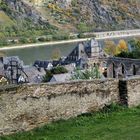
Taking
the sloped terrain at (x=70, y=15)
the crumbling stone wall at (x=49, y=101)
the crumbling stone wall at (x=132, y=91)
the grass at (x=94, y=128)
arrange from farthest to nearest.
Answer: the sloped terrain at (x=70, y=15), the crumbling stone wall at (x=132, y=91), the crumbling stone wall at (x=49, y=101), the grass at (x=94, y=128)

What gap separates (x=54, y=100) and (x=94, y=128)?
1288mm

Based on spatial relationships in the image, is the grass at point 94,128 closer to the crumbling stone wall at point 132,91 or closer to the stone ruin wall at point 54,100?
the stone ruin wall at point 54,100

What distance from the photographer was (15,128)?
427 inches

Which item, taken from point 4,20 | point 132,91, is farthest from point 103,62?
point 4,20

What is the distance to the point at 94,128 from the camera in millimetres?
10898

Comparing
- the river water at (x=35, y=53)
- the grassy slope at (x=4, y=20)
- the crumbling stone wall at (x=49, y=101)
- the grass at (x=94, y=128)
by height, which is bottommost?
the grass at (x=94, y=128)

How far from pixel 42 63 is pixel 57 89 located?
46915mm

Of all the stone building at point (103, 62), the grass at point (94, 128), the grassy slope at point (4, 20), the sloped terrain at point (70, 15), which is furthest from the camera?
the sloped terrain at point (70, 15)

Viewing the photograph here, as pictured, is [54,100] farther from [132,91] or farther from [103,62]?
[103,62]

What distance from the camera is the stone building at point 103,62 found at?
30375 mm

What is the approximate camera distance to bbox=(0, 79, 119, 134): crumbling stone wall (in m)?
10.8

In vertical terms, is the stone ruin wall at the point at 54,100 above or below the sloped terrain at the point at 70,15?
below

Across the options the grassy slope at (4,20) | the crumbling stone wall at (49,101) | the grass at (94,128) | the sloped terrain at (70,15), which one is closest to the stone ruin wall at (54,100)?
the crumbling stone wall at (49,101)

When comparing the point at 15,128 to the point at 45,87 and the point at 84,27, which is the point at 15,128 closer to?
the point at 45,87
